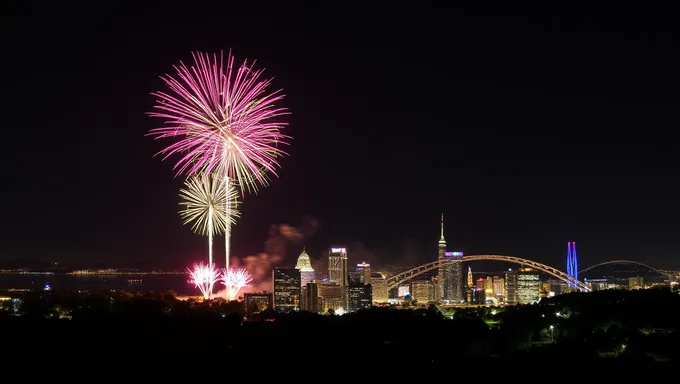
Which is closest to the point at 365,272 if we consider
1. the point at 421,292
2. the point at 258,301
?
the point at 421,292

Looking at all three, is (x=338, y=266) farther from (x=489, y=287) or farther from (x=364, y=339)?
(x=364, y=339)

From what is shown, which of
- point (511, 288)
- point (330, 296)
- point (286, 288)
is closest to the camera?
point (286, 288)

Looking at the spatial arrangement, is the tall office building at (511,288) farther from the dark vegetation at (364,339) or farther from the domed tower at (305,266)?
the dark vegetation at (364,339)

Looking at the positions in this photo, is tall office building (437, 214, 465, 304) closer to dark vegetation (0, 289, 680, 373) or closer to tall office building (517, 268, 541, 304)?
tall office building (517, 268, 541, 304)

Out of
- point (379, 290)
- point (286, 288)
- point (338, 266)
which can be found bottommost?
point (379, 290)

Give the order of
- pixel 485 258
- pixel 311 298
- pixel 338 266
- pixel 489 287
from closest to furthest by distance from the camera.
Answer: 1. pixel 311 298
2. pixel 338 266
3. pixel 485 258
4. pixel 489 287

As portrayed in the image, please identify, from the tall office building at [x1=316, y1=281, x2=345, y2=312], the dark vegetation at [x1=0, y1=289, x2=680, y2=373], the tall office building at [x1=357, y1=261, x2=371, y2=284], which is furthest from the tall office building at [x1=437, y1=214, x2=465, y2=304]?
the dark vegetation at [x1=0, y1=289, x2=680, y2=373]

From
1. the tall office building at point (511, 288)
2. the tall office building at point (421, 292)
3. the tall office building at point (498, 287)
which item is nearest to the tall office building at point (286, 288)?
the tall office building at point (421, 292)
